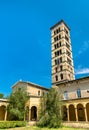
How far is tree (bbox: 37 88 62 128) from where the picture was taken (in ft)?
90.9

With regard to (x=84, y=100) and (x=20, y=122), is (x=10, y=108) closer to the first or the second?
(x=20, y=122)

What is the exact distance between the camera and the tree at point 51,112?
27.7 metres

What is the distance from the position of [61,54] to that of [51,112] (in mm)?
28601

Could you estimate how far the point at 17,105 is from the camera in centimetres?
3150

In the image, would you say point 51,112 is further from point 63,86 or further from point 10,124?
point 63,86

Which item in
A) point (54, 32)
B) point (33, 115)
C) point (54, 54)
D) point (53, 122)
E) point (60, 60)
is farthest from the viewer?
point (54, 32)

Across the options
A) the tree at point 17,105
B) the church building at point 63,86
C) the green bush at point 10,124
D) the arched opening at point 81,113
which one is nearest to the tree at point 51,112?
the green bush at point 10,124

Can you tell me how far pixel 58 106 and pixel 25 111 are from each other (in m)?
8.41

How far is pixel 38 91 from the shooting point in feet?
141

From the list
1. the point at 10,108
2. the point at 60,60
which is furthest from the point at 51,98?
the point at 60,60

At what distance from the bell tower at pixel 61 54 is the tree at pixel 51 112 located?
61.1 feet

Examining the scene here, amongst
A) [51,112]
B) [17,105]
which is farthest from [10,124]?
[51,112]

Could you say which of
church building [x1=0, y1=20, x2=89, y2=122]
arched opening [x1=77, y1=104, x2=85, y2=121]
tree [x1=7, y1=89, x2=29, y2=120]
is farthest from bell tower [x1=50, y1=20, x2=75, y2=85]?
tree [x1=7, y1=89, x2=29, y2=120]

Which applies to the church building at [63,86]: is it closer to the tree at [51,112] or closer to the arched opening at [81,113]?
the arched opening at [81,113]
